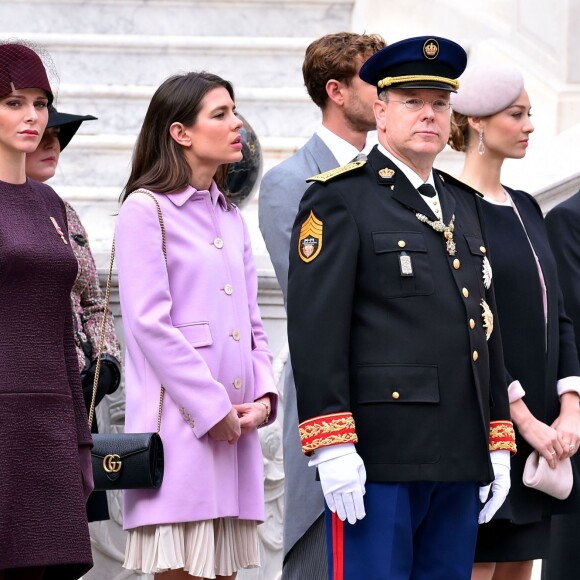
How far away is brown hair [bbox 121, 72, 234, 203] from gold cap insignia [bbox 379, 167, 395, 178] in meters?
0.72

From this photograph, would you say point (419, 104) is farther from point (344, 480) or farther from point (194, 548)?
Answer: point (194, 548)

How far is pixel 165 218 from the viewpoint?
422 centimetres

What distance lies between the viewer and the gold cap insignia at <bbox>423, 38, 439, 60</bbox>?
3852 mm

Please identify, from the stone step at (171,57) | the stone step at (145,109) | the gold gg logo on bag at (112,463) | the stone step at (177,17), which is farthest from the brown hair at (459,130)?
the stone step at (177,17)

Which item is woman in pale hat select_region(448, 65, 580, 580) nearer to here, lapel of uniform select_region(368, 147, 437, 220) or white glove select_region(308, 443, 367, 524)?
lapel of uniform select_region(368, 147, 437, 220)

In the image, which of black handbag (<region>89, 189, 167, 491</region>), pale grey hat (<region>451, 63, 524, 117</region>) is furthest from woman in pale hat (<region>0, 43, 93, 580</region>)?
pale grey hat (<region>451, 63, 524, 117</region>)

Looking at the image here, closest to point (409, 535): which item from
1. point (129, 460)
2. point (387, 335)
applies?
point (387, 335)

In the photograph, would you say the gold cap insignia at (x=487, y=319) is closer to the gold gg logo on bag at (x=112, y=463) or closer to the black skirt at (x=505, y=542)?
the black skirt at (x=505, y=542)

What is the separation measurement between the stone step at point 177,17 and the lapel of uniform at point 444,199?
4.76 metres

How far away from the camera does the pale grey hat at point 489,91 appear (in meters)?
4.60

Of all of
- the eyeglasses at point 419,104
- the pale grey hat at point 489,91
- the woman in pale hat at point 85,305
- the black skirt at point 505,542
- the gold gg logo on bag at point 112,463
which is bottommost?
the black skirt at point 505,542

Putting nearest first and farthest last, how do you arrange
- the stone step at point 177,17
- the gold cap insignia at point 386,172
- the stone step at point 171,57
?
the gold cap insignia at point 386,172 < the stone step at point 171,57 < the stone step at point 177,17

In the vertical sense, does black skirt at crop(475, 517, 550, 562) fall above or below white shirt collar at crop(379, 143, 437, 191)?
below

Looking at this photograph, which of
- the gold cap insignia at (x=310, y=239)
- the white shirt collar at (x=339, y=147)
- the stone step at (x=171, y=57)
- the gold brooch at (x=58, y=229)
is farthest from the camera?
the stone step at (x=171, y=57)
